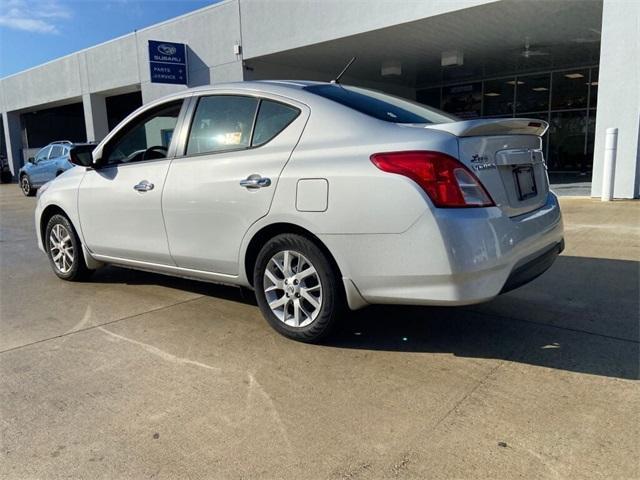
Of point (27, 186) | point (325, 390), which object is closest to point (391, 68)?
point (27, 186)

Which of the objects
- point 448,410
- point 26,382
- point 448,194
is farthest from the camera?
point 26,382

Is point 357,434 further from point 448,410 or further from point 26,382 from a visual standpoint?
point 26,382

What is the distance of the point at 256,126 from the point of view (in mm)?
3605

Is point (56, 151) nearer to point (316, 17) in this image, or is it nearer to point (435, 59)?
point (316, 17)

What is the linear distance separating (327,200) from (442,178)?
0.70 meters

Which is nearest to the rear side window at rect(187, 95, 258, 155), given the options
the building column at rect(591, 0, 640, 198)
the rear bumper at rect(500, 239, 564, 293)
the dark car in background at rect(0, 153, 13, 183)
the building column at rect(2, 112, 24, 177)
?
the rear bumper at rect(500, 239, 564, 293)

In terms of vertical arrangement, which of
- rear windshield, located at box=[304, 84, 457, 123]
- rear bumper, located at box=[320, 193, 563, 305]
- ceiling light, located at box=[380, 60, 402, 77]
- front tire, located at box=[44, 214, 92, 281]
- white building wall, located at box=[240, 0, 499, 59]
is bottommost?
front tire, located at box=[44, 214, 92, 281]

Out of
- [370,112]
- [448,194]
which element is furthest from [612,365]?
[370,112]

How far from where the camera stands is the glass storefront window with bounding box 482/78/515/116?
19.9 meters

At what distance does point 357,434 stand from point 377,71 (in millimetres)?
17720

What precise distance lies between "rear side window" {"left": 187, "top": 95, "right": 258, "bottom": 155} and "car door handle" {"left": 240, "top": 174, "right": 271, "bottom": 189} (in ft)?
0.92

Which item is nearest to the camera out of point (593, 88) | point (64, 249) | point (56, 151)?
point (64, 249)

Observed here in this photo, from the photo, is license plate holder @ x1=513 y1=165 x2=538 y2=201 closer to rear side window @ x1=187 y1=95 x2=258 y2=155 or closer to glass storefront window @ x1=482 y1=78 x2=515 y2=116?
rear side window @ x1=187 y1=95 x2=258 y2=155

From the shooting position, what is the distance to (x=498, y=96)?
20.2 meters
